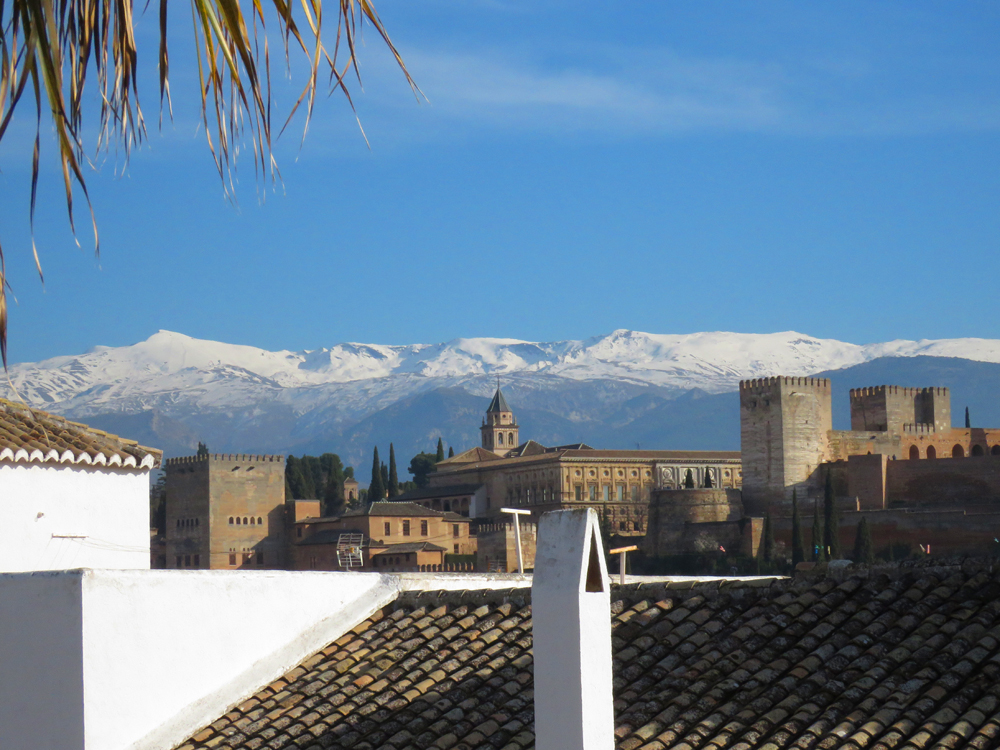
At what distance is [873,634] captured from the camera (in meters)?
6.88

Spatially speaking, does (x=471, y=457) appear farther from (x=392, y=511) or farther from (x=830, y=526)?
(x=830, y=526)

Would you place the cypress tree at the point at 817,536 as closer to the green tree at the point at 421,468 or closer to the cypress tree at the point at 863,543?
the cypress tree at the point at 863,543

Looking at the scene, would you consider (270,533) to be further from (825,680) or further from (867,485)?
(825,680)

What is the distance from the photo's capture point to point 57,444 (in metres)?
10.7

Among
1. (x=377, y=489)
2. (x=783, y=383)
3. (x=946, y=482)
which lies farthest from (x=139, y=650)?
(x=377, y=489)

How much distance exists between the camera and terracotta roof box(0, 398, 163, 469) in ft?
34.0

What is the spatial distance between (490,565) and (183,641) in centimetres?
7375

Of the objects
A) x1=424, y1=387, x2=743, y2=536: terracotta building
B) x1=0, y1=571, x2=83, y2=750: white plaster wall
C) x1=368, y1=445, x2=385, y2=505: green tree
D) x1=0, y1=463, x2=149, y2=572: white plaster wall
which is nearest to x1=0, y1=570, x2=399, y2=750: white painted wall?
x1=0, y1=571, x2=83, y2=750: white plaster wall

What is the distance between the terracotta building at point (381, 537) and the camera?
80.9 meters

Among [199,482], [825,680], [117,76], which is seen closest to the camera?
[117,76]

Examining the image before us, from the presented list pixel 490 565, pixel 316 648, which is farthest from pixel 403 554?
pixel 316 648

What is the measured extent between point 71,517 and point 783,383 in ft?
213

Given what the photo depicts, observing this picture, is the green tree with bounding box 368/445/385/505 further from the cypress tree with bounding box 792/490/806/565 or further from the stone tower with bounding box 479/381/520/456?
the cypress tree with bounding box 792/490/806/565

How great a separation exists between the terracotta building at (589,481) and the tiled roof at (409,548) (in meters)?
11.6
